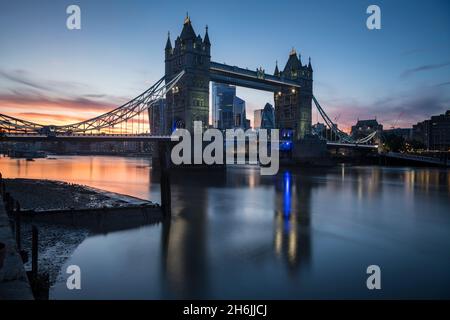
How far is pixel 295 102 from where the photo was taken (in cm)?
8125

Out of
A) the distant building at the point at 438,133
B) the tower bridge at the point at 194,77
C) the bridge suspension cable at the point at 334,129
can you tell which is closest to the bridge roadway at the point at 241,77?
the tower bridge at the point at 194,77

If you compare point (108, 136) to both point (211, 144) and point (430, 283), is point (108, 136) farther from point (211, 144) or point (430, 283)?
point (430, 283)

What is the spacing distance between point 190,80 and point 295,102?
33405 mm

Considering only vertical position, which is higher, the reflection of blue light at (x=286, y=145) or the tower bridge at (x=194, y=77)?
the tower bridge at (x=194, y=77)

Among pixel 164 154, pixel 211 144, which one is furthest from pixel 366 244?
pixel 211 144

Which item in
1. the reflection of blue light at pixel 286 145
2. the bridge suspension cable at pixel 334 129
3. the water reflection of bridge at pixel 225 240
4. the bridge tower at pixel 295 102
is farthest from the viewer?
the bridge suspension cable at pixel 334 129

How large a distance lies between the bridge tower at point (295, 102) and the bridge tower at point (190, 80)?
27.4 m

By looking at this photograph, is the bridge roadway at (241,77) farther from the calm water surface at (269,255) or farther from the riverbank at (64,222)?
the riverbank at (64,222)

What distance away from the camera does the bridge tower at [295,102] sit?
80250 millimetres

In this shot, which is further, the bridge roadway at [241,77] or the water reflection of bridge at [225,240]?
the bridge roadway at [241,77]

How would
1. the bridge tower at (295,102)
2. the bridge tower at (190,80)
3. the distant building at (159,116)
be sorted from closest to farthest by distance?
the bridge tower at (190,80) < the distant building at (159,116) < the bridge tower at (295,102)
